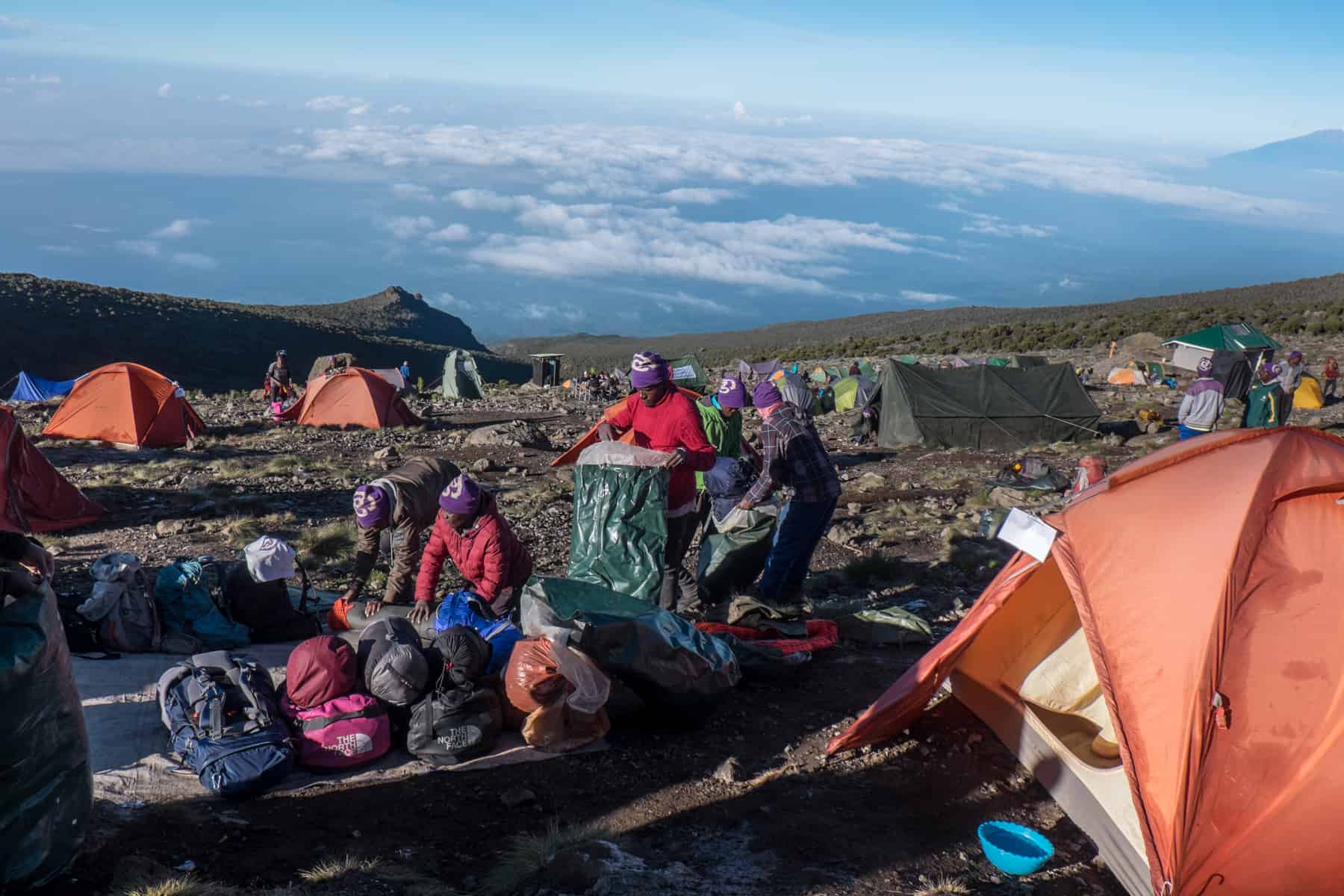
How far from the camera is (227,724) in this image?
4.61m

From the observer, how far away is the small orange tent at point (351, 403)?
59.7 feet

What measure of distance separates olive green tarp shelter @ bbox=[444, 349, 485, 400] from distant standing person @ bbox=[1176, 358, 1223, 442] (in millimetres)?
20557

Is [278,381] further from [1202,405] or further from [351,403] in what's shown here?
[1202,405]

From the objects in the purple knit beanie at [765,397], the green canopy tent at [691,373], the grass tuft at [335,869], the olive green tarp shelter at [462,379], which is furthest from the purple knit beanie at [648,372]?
the olive green tarp shelter at [462,379]

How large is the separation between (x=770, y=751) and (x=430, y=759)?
5.58 ft

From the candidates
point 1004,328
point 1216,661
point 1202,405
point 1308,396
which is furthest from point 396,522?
point 1004,328

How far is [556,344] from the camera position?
95.3 metres

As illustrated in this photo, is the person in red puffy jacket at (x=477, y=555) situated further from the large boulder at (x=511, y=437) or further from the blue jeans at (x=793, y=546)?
the large boulder at (x=511, y=437)

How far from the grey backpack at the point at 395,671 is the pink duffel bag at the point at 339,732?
0.09m

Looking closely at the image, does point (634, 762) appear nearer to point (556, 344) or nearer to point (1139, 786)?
point (1139, 786)

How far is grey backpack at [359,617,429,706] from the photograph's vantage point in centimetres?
479

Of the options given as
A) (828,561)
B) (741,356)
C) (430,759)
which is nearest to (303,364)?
(741,356)

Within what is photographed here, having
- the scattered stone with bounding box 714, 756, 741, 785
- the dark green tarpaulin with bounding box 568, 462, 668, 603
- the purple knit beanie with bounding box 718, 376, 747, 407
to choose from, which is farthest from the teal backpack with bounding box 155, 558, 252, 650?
the purple knit beanie with bounding box 718, 376, 747, 407

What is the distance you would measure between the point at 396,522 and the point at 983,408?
13.3m
